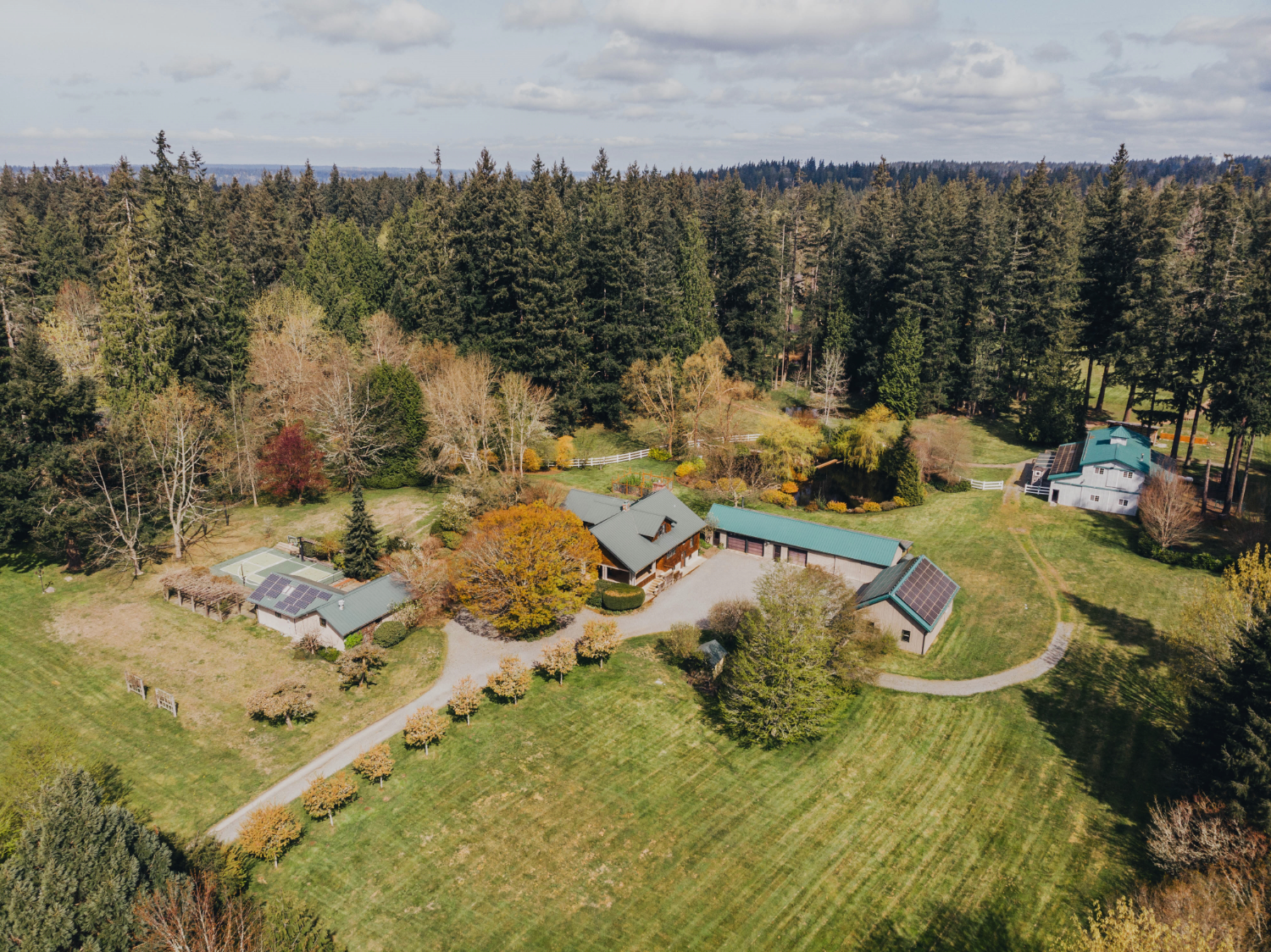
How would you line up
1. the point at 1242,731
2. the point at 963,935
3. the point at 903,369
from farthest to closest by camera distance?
the point at 903,369 < the point at 1242,731 < the point at 963,935

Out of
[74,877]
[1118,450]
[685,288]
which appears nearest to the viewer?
[74,877]

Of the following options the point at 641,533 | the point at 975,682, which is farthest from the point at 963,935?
the point at 641,533

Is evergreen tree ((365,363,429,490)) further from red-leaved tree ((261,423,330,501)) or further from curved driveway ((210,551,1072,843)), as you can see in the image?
curved driveway ((210,551,1072,843))

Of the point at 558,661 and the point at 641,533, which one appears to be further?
the point at 641,533

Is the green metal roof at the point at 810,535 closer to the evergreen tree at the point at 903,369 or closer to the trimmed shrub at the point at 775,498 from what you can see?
the trimmed shrub at the point at 775,498

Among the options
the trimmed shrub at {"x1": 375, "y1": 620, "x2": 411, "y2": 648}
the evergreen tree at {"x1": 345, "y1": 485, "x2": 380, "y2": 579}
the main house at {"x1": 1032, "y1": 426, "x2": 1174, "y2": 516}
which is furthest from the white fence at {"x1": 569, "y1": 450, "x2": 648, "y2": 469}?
the main house at {"x1": 1032, "y1": 426, "x2": 1174, "y2": 516}

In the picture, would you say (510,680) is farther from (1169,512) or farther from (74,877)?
(1169,512)

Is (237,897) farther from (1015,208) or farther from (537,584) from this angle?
(1015,208)
